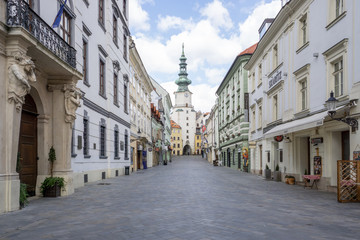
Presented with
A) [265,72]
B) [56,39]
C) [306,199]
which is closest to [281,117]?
[265,72]

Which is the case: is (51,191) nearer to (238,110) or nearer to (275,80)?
(275,80)

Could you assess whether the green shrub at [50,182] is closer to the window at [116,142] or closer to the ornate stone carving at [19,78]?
the ornate stone carving at [19,78]

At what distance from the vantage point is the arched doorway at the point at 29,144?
36.9ft

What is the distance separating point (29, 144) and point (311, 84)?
12.7 meters

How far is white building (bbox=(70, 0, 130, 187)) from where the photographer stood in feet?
54.1

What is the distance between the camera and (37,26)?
32.3 ft

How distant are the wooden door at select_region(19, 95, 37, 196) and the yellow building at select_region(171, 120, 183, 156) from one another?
123418 mm

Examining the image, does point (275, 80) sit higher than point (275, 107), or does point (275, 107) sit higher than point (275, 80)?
point (275, 80)

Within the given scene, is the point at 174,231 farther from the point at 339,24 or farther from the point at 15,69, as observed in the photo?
the point at 339,24

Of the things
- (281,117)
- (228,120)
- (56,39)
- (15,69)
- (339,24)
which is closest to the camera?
(15,69)

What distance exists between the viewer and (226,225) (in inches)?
277

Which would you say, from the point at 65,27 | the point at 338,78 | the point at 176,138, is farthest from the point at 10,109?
the point at 176,138

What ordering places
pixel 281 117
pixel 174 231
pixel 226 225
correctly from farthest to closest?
pixel 281 117
pixel 226 225
pixel 174 231

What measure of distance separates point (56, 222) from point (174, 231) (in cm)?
274
